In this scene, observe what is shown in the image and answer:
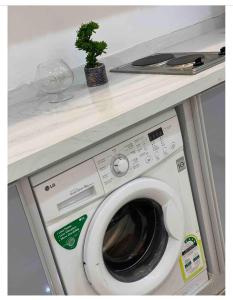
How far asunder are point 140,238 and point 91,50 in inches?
29.5

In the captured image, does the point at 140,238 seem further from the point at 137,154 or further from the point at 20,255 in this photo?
the point at 20,255

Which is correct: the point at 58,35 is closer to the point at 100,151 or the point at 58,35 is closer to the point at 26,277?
the point at 100,151

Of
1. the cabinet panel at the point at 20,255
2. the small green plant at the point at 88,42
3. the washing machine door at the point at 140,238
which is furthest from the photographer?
the small green plant at the point at 88,42

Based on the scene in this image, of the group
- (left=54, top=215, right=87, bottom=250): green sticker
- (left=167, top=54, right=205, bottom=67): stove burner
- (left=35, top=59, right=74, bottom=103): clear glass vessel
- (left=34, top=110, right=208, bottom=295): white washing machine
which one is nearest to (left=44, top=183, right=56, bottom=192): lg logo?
(left=34, top=110, right=208, bottom=295): white washing machine

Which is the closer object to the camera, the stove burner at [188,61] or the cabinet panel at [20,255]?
the cabinet panel at [20,255]

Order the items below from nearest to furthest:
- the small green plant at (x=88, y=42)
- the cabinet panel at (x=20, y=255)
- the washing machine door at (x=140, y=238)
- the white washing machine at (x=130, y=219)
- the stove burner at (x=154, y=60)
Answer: the cabinet panel at (x=20, y=255), the white washing machine at (x=130, y=219), the washing machine door at (x=140, y=238), the small green plant at (x=88, y=42), the stove burner at (x=154, y=60)

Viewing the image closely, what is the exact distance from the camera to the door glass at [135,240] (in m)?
1.37

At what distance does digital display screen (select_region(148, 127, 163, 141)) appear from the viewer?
1301 mm

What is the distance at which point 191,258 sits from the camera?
149cm

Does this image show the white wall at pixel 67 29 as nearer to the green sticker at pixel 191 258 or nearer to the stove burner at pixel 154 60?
the stove burner at pixel 154 60

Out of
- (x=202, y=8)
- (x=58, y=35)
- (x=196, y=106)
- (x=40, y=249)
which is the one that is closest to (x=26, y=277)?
(x=40, y=249)

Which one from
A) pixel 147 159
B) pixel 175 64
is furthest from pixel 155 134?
pixel 175 64

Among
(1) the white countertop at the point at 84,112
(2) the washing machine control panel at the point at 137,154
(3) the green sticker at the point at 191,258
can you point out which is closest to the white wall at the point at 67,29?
(1) the white countertop at the point at 84,112

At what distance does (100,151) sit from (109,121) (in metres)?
0.11
